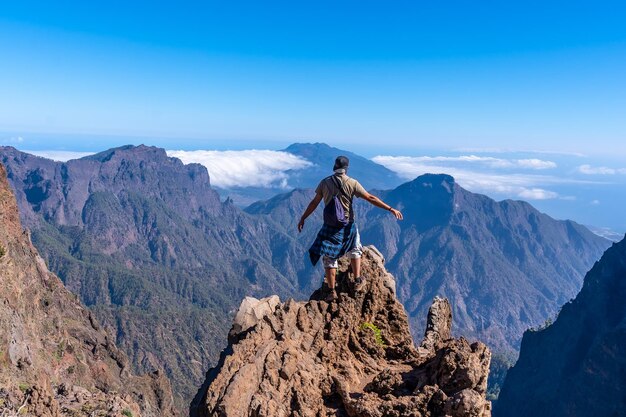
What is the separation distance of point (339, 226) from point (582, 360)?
154 m

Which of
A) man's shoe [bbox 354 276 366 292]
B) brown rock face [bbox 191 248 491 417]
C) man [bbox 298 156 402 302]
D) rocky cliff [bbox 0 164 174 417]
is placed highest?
man [bbox 298 156 402 302]

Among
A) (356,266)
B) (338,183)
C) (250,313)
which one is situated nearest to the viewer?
(338,183)

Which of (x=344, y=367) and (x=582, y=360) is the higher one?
(x=344, y=367)

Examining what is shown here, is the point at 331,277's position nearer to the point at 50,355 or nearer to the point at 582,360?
the point at 50,355

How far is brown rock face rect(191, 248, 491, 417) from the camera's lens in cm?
1082

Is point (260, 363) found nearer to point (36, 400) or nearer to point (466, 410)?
point (466, 410)

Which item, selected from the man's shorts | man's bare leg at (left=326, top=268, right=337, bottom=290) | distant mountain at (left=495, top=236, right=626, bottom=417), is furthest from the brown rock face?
distant mountain at (left=495, top=236, right=626, bottom=417)

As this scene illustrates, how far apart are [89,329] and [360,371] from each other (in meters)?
Answer: 112

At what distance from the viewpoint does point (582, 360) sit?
142 meters

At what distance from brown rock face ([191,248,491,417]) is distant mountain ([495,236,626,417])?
116m

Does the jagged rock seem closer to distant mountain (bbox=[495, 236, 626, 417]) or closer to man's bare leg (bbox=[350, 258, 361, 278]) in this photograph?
man's bare leg (bbox=[350, 258, 361, 278])

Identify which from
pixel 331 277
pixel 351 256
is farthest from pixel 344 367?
pixel 351 256

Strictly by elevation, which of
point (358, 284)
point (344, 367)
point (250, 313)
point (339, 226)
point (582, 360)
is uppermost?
point (339, 226)

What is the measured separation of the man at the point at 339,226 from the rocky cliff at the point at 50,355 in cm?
1628
